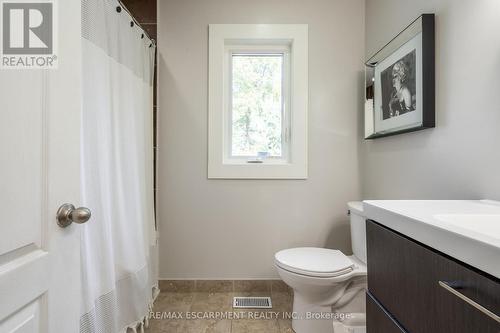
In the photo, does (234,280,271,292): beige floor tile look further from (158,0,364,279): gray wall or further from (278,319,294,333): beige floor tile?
(278,319,294,333): beige floor tile

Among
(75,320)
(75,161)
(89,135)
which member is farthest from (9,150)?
(89,135)

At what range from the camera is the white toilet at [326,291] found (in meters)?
1.42

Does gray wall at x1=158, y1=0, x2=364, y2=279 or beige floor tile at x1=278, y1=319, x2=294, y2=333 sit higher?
gray wall at x1=158, y1=0, x2=364, y2=279

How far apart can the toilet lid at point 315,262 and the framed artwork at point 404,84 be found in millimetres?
798

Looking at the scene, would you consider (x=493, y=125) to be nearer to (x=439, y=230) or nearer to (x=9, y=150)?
(x=439, y=230)

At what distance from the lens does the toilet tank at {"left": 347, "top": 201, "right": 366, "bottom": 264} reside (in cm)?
159

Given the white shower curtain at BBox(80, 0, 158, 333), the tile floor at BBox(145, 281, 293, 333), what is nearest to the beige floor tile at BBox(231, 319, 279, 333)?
the tile floor at BBox(145, 281, 293, 333)

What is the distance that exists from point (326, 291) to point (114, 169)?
4.24ft

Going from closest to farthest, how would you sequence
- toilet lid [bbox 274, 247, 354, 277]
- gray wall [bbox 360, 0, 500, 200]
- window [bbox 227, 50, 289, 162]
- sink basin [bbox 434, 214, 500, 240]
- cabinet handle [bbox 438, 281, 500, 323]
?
1. cabinet handle [bbox 438, 281, 500, 323]
2. sink basin [bbox 434, 214, 500, 240]
3. gray wall [bbox 360, 0, 500, 200]
4. toilet lid [bbox 274, 247, 354, 277]
5. window [bbox 227, 50, 289, 162]

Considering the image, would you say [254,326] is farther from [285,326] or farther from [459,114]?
[459,114]

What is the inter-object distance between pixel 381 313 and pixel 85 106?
4.43 ft

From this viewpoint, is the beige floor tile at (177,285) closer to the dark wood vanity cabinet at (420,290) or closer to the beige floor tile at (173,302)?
the beige floor tile at (173,302)

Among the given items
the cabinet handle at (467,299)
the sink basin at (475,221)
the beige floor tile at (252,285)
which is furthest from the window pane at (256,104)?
the cabinet handle at (467,299)

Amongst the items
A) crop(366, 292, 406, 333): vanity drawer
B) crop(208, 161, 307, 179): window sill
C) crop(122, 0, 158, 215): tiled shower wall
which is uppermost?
crop(122, 0, 158, 215): tiled shower wall
